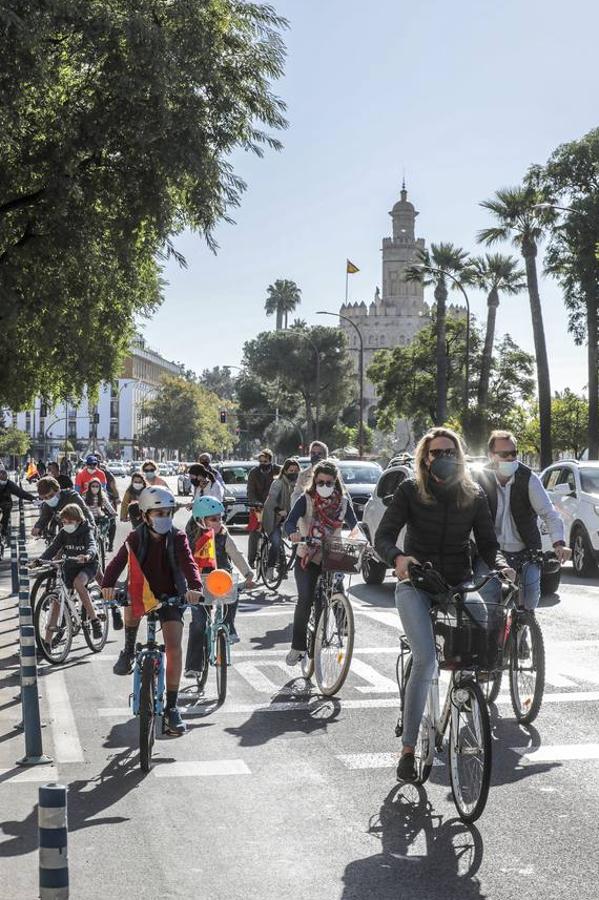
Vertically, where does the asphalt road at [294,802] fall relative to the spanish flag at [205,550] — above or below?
below

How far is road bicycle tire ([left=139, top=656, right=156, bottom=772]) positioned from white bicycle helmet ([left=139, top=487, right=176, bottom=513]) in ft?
3.01

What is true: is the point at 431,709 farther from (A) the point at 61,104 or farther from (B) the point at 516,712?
(A) the point at 61,104

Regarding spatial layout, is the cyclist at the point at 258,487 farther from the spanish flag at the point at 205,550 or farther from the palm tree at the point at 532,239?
the palm tree at the point at 532,239

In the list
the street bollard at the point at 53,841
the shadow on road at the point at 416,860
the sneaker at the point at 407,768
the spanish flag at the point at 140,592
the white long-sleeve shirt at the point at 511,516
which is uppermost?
the white long-sleeve shirt at the point at 511,516

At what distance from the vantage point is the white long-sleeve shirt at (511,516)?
9.45 meters

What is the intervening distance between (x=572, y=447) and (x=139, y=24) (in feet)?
219

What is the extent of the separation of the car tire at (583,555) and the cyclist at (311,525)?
33.0 ft

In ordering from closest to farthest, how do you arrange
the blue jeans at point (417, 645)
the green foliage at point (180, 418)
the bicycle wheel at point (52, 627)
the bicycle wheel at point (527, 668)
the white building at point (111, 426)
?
the blue jeans at point (417, 645)
the bicycle wheel at point (527, 668)
the bicycle wheel at point (52, 627)
the green foliage at point (180, 418)
the white building at point (111, 426)

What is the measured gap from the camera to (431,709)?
684 centimetres

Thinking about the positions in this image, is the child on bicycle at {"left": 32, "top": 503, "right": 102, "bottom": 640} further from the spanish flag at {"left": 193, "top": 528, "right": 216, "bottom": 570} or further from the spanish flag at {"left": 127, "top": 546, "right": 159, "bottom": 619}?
the spanish flag at {"left": 127, "top": 546, "right": 159, "bottom": 619}

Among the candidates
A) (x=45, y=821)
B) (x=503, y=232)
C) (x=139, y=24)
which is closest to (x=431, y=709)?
(x=45, y=821)

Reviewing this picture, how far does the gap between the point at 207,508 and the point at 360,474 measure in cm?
1937

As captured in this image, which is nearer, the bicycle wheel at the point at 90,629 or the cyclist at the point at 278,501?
the bicycle wheel at the point at 90,629

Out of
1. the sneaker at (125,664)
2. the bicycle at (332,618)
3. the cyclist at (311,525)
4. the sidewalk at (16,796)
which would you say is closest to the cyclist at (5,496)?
the sidewalk at (16,796)
